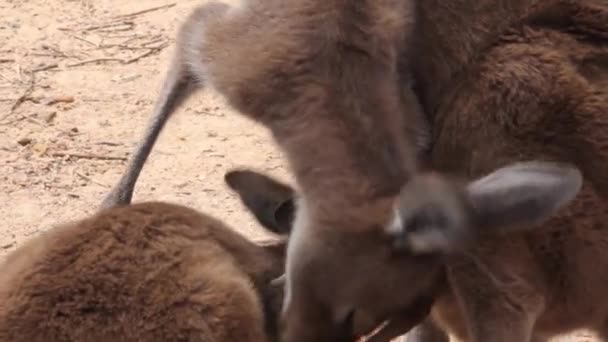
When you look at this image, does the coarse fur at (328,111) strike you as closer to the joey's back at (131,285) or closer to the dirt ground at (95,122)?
the joey's back at (131,285)

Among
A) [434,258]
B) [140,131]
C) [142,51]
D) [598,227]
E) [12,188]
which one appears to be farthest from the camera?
[142,51]

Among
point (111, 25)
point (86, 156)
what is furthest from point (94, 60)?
point (86, 156)

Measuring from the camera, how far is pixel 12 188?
19.3 feet

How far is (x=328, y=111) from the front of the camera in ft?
13.3

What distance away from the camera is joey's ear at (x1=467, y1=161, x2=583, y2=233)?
144 inches

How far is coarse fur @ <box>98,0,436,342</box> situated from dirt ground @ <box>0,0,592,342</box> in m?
1.27

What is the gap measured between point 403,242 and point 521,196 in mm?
324

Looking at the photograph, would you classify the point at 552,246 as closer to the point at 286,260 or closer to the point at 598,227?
the point at 598,227

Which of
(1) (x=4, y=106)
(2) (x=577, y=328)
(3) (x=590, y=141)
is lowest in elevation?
(1) (x=4, y=106)

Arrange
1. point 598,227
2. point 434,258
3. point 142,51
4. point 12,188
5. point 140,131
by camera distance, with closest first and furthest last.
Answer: point 434,258
point 598,227
point 12,188
point 140,131
point 142,51

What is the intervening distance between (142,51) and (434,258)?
10.9ft

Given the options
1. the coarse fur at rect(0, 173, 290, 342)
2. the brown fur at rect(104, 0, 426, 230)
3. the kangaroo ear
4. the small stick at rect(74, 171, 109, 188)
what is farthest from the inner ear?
the small stick at rect(74, 171, 109, 188)

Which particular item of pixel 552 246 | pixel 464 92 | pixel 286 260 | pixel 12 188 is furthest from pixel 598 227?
pixel 12 188

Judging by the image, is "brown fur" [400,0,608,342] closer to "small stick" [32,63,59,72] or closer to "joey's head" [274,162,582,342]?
"joey's head" [274,162,582,342]
